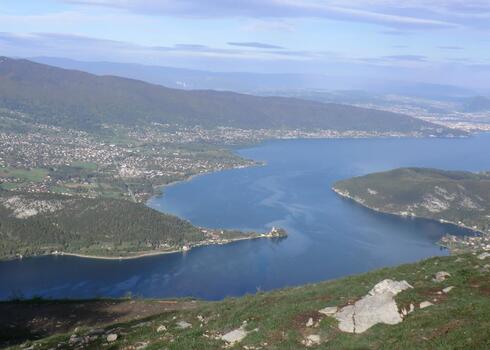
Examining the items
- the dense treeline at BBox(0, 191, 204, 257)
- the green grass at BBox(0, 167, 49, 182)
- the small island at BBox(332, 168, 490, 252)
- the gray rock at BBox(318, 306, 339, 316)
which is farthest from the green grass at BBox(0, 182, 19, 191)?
the gray rock at BBox(318, 306, 339, 316)

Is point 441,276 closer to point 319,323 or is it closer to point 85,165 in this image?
point 319,323

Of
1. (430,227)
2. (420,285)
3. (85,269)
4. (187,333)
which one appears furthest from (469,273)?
(430,227)

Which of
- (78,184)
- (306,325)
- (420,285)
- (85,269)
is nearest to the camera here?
(306,325)

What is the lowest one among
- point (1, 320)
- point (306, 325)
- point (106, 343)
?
point (1, 320)

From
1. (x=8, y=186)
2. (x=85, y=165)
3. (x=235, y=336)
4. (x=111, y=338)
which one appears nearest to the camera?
(x=235, y=336)

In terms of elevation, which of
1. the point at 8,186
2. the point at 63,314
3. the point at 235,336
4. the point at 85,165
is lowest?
the point at 85,165

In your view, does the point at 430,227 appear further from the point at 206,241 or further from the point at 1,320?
the point at 1,320

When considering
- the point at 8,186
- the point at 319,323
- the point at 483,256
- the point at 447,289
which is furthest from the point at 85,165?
the point at 319,323
